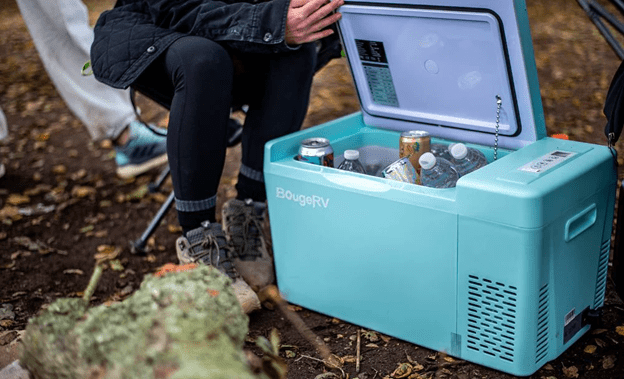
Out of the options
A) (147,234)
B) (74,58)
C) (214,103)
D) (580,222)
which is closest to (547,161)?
(580,222)

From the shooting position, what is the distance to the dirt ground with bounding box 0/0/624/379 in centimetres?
184

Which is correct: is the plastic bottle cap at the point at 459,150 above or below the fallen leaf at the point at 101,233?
above

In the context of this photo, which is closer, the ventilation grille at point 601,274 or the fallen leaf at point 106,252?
the ventilation grille at point 601,274

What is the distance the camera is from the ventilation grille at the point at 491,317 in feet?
5.34

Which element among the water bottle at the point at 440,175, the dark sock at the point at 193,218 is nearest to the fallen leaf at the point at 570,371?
the water bottle at the point at 440,175

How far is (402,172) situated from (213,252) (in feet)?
1.96

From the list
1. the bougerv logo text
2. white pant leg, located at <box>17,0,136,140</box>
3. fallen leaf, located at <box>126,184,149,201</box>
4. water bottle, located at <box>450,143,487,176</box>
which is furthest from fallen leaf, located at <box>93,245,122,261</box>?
water bottle, located at <box>450,143,487,176</box>

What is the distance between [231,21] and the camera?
76.4 inches

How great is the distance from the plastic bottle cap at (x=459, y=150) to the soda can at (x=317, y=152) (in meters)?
0.34

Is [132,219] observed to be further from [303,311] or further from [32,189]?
[303,311]

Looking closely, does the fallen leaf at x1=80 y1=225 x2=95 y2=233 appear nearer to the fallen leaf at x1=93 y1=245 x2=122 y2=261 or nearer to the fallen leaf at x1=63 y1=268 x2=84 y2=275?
the fallen leaf at x1=93 y1=245 x2=122 y2=261

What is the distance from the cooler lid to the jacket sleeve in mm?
204

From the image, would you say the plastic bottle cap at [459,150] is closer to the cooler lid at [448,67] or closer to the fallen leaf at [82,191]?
the cooler lid at [448,67]

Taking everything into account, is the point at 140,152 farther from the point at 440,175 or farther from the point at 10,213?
the point at 440,175
